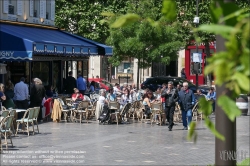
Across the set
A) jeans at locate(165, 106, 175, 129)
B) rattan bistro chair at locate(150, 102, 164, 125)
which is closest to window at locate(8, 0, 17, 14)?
rattan bistro chair at locate(150, 102, 164, 125)

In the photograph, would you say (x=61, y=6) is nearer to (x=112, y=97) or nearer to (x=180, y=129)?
(x=112, y=97)

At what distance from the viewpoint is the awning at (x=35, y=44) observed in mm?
25047

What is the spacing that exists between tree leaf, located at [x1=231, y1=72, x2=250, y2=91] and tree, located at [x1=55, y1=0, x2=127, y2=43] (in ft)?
131

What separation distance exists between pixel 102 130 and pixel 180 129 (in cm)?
291

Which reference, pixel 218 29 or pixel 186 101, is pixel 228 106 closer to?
pixel 218 29

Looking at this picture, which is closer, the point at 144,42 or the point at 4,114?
the point at 4,114

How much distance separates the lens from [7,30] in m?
26.9

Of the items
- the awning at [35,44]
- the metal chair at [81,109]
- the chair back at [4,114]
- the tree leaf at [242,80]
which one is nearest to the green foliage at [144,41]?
the awning at [35,44]

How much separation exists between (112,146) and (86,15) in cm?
2850

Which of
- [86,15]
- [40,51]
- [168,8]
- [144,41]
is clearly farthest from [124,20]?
[86,15]

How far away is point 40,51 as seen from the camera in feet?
84.2

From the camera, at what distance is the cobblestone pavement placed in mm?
13719

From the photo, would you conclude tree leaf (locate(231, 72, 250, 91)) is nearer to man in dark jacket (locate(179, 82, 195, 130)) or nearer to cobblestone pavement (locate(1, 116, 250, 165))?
cobblestone pavement (locate(1, 116, 250, 165))

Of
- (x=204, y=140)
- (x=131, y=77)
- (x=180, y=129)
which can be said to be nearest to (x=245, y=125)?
(x=180, y=129)
